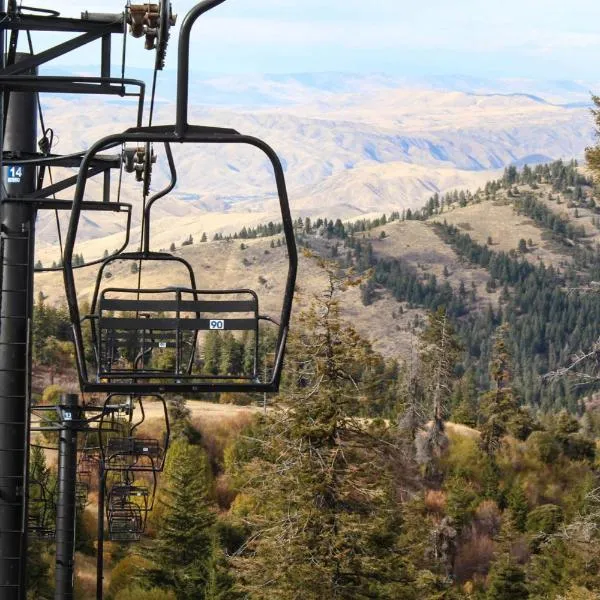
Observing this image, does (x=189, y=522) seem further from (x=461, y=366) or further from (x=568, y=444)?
(x=461, y=366)

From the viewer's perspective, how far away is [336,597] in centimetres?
2819

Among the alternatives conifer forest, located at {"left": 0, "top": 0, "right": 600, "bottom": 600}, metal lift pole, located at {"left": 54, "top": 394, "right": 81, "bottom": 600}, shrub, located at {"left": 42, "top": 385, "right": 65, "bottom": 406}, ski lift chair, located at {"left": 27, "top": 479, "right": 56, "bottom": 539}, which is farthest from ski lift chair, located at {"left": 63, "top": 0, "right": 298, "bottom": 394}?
shrub, located at {"left": 42, "top": 385, "right": 65, "bottom": 406}

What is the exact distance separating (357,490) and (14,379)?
1803 centimetres

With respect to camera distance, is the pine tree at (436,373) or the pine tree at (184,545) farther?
the pine tree at (436,373)

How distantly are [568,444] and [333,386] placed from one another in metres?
56.3

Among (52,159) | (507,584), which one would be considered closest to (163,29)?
(52,159)

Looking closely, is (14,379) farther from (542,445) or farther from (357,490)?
(542,445)

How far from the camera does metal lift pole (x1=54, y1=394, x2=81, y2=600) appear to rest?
16.5 metres

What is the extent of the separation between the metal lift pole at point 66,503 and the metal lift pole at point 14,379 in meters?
5.69

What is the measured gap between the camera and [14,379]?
10797 millimetres

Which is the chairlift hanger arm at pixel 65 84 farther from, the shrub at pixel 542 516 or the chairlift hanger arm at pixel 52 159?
the shrub at pixel 542 516

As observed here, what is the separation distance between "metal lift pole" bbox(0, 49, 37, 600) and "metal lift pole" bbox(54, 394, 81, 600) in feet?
18.7

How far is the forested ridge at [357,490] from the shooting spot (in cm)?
2805

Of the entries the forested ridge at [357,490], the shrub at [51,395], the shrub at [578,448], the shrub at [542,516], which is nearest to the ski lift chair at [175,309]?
the forested ridge at [357,490]
